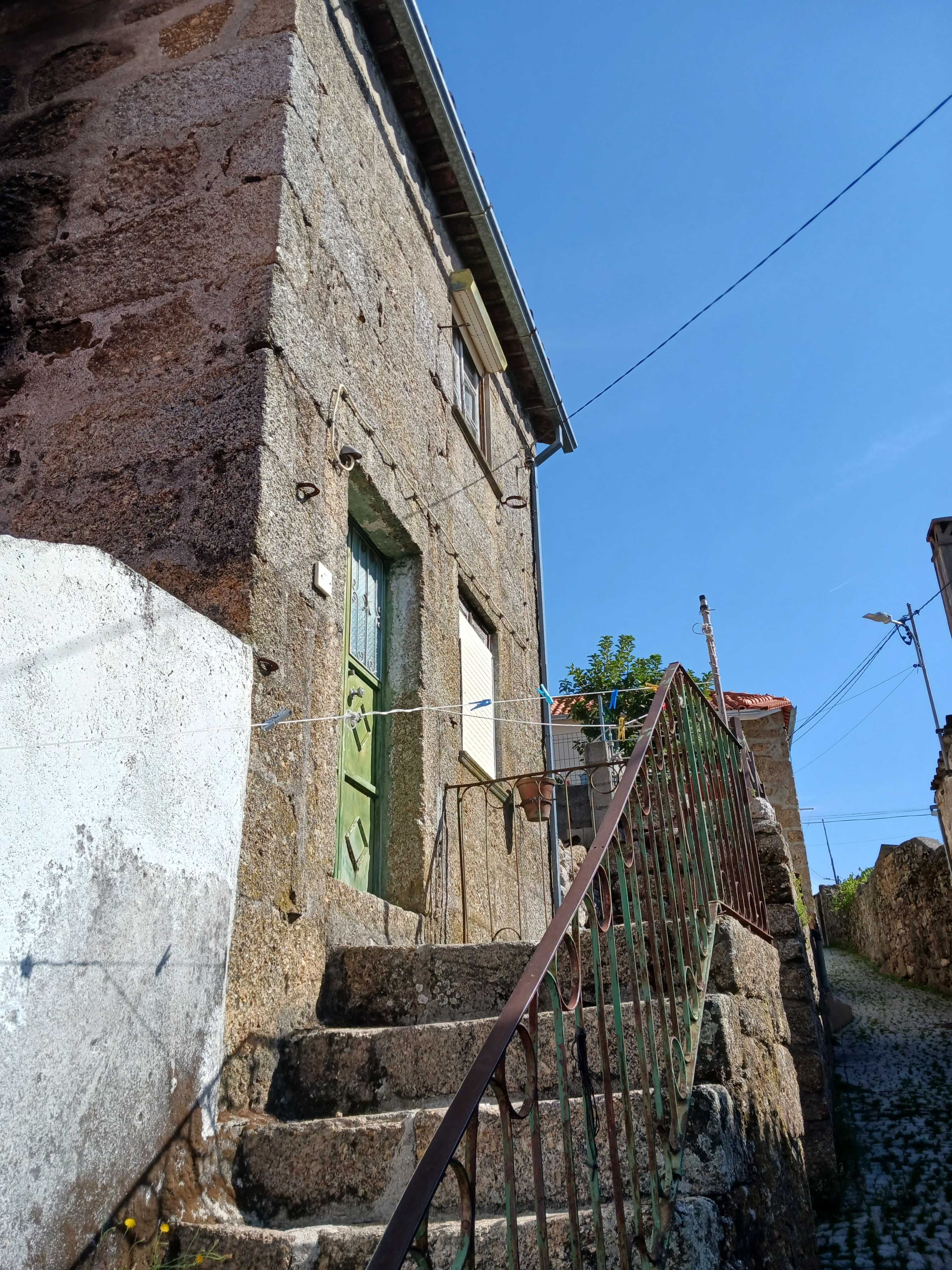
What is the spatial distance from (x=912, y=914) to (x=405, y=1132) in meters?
12.2

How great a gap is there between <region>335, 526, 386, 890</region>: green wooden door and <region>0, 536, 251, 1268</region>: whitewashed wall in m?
1.39

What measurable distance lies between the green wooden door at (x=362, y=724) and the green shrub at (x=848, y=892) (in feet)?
51.1

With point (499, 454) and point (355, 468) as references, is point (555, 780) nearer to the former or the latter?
point (499, 454)

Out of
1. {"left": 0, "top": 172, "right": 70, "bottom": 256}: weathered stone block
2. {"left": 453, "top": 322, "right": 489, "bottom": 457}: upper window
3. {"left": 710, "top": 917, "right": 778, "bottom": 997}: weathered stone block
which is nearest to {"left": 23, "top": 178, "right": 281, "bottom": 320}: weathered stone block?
{"left": 0, "top": 172, "right": 70, "bottom": 256}: weathered stone block

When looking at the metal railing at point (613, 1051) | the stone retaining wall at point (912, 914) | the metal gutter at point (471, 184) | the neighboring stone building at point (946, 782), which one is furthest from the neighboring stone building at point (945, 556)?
the metal railing at point (613, 1051)

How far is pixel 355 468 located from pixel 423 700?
1.17 m

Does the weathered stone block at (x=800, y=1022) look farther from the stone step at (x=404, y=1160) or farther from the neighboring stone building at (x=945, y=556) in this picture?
the neighboring stone building at (x=945, y=556)

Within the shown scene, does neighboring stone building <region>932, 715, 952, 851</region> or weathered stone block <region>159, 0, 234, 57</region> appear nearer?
weathered stone block <region>159, 0, 234, 57</region>

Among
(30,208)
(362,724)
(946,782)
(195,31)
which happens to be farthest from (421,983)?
(946,782)

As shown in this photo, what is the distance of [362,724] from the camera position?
473 cm

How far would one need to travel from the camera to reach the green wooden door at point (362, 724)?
4426 mm

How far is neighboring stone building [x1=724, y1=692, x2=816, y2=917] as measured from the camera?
1677cm

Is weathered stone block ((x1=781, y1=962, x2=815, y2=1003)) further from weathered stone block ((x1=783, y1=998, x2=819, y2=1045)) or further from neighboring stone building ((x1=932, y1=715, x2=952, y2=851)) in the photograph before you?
neighboring stone building ((x1=932, y1=715, x2=952, y2=851))

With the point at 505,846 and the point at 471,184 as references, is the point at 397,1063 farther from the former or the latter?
the point at 471,184
